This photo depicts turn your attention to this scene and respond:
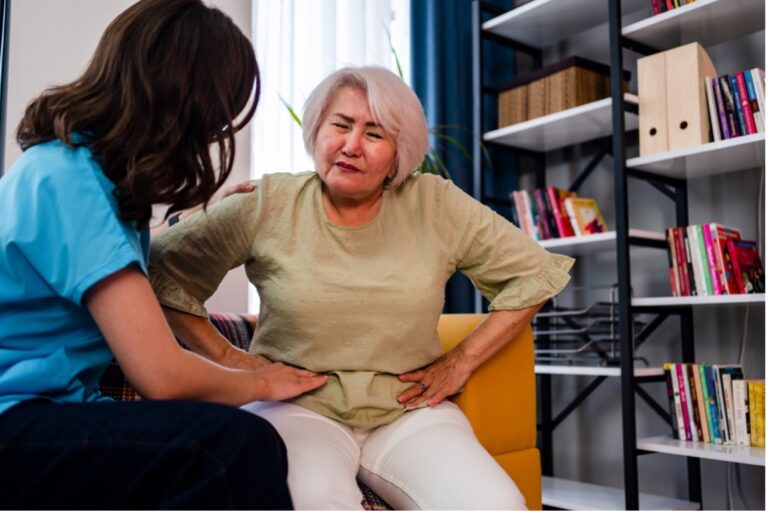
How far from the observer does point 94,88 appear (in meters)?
0.94

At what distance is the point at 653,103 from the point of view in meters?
2.31

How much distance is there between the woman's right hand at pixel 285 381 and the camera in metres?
1.20

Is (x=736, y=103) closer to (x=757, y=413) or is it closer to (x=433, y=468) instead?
(x=757, y=413)

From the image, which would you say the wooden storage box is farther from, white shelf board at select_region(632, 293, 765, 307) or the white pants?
the white pants

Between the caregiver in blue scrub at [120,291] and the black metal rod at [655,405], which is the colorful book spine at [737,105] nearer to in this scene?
the black metal rod at [655,405]

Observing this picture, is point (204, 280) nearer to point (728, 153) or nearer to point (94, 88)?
point (94, 88)

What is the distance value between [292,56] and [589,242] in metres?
1.20

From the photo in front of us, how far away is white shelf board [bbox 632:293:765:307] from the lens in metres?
2.02

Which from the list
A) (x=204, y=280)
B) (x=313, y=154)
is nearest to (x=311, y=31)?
(x=313, y=154)

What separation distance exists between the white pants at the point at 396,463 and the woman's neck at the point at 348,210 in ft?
1.13

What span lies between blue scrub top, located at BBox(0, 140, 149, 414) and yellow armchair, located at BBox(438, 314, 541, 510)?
2.58 ft

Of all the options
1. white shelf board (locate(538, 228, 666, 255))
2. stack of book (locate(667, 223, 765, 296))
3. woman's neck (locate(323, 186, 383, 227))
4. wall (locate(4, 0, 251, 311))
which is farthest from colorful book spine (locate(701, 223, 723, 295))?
wall (locate(4, 0, 251, 311))

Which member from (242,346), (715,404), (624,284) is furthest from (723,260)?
(242,346)

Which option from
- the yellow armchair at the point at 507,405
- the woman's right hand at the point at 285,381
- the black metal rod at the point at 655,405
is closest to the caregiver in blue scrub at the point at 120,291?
the woman's right hand at the point at 285,381
